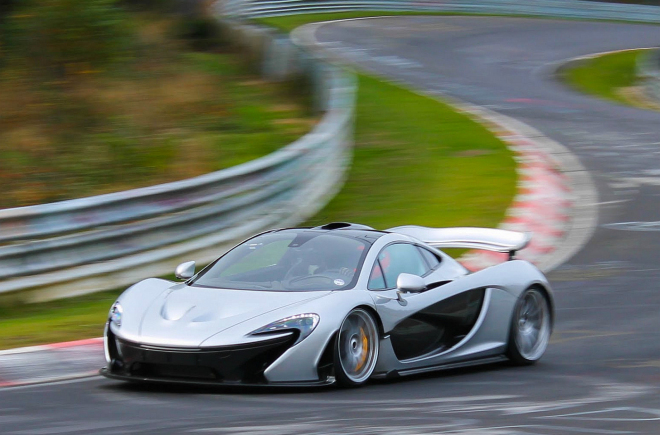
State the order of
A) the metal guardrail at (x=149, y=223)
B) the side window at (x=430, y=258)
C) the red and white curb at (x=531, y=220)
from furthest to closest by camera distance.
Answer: the metal guardrail at (x=149, y=223) → the side window at (x=430, y=258) → the red and white curb at (x=531, y=220)

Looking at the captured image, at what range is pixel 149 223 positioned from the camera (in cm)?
1053

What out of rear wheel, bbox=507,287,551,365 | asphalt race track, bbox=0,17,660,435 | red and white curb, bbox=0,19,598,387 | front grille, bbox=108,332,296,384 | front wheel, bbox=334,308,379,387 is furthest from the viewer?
rear wheel, bbox=507,287,551,365

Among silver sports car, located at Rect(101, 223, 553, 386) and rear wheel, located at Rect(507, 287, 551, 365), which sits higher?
silver sports car, located at Rect(101, 223, 553, 386)

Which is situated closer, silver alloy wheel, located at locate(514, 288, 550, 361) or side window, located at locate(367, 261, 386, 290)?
side window, located at locate(367, 261, 386, 290)

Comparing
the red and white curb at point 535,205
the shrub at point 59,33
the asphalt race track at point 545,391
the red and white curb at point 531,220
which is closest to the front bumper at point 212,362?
the asphalt race track at point 545,391

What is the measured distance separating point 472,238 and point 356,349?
6.75 feet

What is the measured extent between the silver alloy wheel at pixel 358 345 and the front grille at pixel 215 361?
1.37 feet

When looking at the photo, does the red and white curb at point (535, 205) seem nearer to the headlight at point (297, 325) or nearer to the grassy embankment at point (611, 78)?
the headlight at point (297, 325)

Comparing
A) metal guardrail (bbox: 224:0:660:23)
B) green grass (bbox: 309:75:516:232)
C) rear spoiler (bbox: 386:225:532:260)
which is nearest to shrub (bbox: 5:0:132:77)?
green grass (bbox: 309:75:516:232)

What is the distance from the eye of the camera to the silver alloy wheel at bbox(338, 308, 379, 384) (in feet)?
21.9

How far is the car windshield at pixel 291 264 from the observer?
7.11m

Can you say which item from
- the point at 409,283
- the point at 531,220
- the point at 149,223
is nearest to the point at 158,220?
the point at 149,223

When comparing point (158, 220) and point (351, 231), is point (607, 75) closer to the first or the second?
point (158, 220)

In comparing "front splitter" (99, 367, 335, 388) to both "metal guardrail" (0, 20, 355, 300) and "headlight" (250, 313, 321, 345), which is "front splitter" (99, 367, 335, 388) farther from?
"metal guardrail" (0, 20, 355, 300)
